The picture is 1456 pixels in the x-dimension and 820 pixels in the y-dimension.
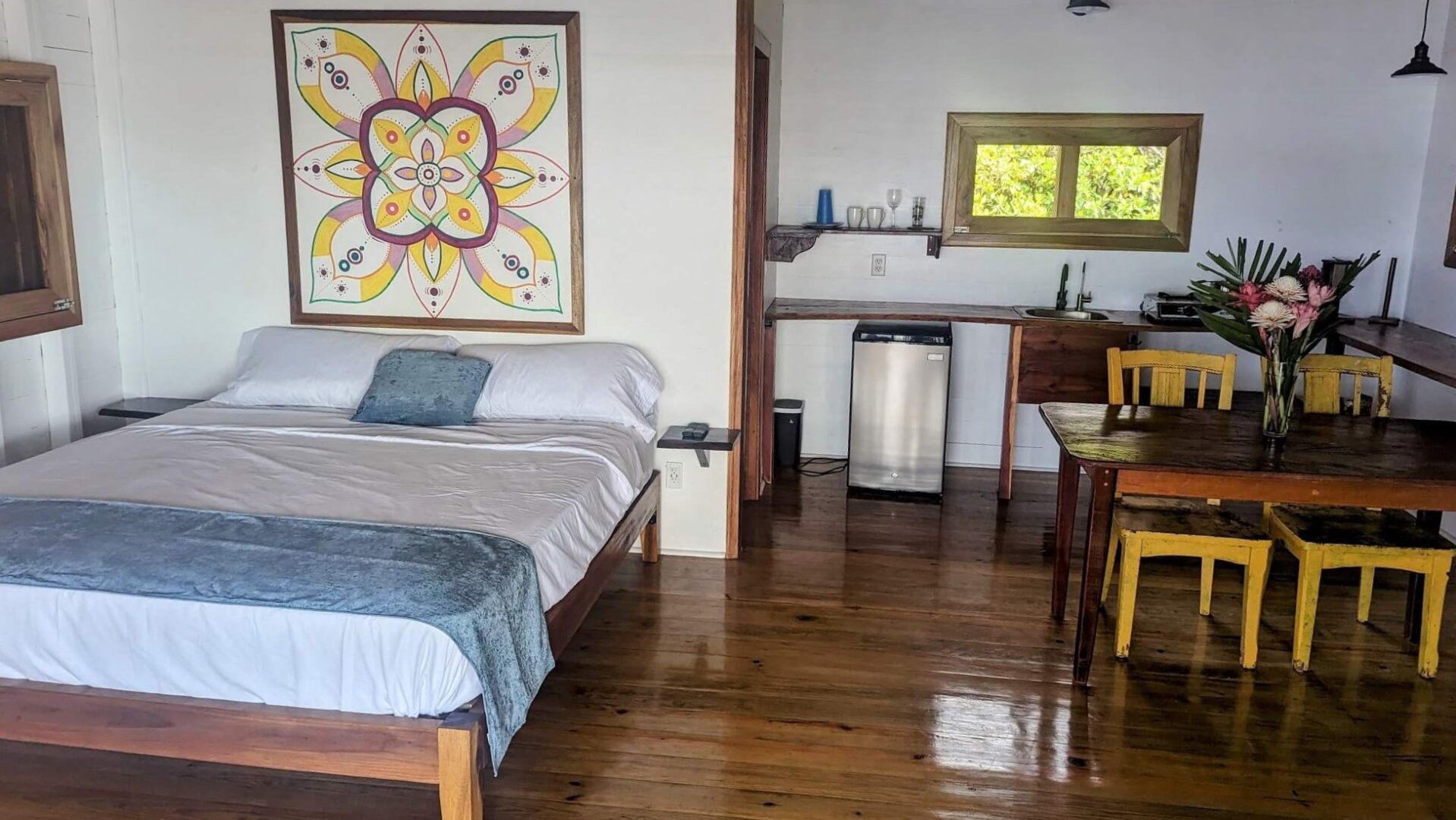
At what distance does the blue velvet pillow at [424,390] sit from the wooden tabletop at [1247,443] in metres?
2.07

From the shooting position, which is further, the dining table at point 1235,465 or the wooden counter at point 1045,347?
the wooden counter at point 1045,347

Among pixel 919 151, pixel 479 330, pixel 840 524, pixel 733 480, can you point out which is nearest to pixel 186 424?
pixel 479 330

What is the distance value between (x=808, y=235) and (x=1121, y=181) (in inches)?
63.5

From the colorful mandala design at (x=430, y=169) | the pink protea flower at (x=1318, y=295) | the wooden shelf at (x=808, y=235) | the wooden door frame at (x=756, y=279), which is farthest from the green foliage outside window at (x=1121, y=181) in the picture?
the colorful mandala design at (x=430, y=169)

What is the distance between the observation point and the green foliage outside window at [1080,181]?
18.0ft

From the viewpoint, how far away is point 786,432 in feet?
18.5

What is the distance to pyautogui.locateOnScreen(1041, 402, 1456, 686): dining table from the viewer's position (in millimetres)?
3145

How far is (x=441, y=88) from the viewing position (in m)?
4.23

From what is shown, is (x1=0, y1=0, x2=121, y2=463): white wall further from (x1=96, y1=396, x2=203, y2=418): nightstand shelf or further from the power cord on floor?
the power cord on floor

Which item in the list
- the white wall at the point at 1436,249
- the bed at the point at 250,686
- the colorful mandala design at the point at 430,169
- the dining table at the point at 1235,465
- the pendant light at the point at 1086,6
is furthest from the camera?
the pendant light at the point at 1086,6

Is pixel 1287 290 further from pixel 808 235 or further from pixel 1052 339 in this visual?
pixel 808 235

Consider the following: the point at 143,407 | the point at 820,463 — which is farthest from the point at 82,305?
the point at 820,463

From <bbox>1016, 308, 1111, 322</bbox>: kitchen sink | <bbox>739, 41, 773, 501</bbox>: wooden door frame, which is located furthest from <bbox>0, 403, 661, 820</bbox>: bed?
<bbox>1016, 308, 1111, 322</bbox>: kitchen sink

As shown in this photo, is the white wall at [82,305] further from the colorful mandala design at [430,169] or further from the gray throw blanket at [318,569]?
the gray throw blanket at [318,569]
